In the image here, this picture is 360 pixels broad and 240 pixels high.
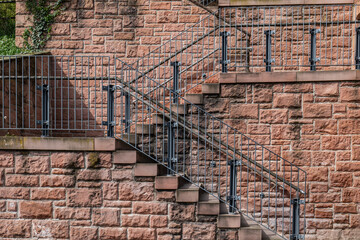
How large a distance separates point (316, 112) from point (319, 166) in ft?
3.10

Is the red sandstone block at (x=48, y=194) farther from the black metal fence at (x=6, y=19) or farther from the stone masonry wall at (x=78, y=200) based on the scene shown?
the black metal fence at (x=6, y=19)

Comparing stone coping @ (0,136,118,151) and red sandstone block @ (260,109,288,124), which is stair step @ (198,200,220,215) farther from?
red sandstone block @ (260,109,288,124)

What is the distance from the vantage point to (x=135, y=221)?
24.4 ft

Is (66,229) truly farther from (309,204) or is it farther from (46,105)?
(309,204)

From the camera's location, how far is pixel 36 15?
462 inches

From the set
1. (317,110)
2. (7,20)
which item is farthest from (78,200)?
(7,20)

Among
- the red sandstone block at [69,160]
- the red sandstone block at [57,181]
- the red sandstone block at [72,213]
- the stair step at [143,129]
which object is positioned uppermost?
the stair step at [143,129]

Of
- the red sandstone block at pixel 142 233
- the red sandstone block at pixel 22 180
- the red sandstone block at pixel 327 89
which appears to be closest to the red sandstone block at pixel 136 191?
the red sandstone block at pixel 142 233

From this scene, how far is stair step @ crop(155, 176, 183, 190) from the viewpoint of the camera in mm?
7258

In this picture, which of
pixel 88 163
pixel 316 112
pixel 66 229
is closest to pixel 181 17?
pixel 316 112

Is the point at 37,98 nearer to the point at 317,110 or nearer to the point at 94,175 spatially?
the point at 94,175

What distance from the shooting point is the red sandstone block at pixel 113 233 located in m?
7.44

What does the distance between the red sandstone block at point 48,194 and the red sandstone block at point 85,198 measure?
167mm

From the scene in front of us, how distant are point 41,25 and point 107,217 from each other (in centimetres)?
599
